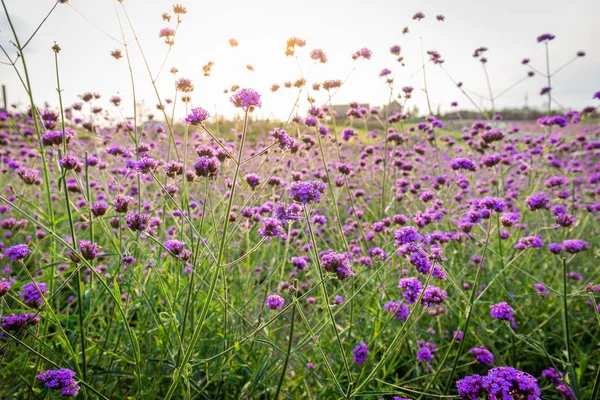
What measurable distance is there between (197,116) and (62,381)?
49.1 inches

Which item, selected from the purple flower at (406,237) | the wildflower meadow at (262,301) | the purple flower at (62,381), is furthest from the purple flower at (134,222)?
the purple flower at (406,237)

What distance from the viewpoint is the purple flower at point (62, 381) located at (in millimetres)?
1384

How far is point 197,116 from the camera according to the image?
1597 millimetres

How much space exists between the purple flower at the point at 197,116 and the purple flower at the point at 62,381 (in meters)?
1.17

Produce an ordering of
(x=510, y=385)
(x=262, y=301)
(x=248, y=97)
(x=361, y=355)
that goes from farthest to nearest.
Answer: (x=262, y=301)
(x=361, y=355)
(x=248, y=97)
(x=510, y=385)

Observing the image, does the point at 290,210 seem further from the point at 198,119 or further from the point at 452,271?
the point at 452,271

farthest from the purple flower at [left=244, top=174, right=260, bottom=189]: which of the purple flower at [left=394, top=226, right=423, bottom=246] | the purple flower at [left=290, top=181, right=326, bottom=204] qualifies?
the purple flower at [left=394, top=226, right=423, bottom=246]

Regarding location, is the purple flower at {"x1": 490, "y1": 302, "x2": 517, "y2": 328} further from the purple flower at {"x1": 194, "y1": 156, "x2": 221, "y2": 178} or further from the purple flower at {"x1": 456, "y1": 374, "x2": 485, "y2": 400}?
the purple flower at {"x1": 194, "y1": 156, "x2": 221, "y2": 178}

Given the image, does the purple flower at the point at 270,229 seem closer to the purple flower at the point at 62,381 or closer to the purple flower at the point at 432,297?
the purple flower at the point at 432,297

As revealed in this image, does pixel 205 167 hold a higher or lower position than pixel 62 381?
higher

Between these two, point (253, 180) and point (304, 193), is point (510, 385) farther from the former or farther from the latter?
point (253, 180)

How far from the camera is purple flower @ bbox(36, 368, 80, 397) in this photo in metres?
1.38

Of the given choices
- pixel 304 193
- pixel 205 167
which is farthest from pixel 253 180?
pixel 304 193

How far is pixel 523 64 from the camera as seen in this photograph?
4852mm
